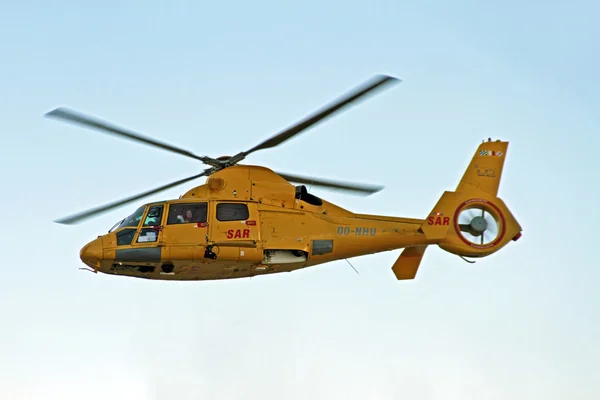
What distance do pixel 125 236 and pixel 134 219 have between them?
1.85 feet

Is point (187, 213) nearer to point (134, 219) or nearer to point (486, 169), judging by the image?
point (134, 219)

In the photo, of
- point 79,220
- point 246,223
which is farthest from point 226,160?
point 79,220

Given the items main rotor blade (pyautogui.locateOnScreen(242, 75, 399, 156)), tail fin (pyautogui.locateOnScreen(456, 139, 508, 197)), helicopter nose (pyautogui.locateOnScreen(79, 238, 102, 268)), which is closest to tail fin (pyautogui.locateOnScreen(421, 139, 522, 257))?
A: tail fin (pyautogui.locateOnScreen(456, 139, 508, 197))

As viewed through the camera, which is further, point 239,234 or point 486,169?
point 486,169

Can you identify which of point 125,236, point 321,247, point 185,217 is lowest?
point 321,247

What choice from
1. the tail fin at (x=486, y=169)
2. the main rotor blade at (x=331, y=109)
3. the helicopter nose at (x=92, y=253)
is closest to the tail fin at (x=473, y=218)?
the tail fin at (x=486, y=169)

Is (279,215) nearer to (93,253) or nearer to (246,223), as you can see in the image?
(246,223)

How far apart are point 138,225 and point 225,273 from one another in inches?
97.1

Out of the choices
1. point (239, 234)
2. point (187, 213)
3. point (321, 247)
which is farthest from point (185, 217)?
point (321, 247)

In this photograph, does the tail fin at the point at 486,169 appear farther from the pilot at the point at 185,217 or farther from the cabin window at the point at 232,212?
the pilot at the point at 185,217

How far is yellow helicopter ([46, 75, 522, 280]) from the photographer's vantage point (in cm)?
2194

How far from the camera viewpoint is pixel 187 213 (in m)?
22.4

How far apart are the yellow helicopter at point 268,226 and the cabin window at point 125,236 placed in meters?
0.02

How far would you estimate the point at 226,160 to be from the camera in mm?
23688
